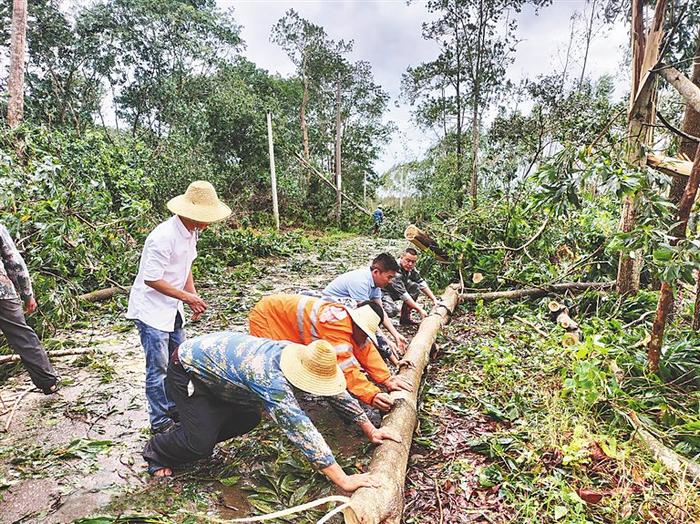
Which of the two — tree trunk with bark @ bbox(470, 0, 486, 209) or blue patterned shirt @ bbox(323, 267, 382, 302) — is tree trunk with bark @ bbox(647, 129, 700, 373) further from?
tree trunk with bark @ bbox(470, 0, 486, 209)

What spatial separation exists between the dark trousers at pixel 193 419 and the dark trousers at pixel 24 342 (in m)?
1.60

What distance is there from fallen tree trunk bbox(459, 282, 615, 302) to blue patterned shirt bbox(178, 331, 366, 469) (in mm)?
4263

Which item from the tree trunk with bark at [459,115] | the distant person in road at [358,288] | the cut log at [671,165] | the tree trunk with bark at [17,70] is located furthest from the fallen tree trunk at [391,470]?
the tree trunk with bark at [459,115]

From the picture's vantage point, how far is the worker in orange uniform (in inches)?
105

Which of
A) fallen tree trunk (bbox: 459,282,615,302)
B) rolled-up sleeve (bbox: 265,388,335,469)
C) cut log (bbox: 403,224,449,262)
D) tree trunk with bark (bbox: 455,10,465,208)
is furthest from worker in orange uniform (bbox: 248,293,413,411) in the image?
tree trunk with bark (bbox: 455,10,465,208)

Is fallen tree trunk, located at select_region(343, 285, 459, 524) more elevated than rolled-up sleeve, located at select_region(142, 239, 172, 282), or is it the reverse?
rolled-up sleeve, located at select_region(142, 239, 172, 282)

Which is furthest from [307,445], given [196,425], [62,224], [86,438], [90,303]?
[90,303]

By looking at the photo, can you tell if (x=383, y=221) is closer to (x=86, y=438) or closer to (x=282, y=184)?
(x=282, y=184)

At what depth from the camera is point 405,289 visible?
5.33 metres

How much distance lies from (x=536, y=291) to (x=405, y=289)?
80.2 inches

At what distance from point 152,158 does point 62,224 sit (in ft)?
23.4

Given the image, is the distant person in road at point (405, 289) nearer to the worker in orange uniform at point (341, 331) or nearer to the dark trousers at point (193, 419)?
the worker in orange uniform at point (341, 331)

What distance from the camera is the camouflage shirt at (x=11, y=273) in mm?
3240

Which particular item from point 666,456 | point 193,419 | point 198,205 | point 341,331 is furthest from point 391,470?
point 198,205
